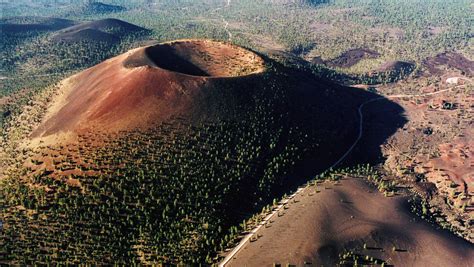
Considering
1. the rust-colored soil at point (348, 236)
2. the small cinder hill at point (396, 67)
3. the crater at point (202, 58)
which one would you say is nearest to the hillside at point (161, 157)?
the crater at point (202, 58)

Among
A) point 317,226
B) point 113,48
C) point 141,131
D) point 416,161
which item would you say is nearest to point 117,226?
point 141,131

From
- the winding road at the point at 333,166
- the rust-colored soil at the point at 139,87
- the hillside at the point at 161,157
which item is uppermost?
the rust-colored soil at the point at 139,87

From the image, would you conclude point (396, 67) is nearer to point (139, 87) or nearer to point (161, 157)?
point (139, 87)

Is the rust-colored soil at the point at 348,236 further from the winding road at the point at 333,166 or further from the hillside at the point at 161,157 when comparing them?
the hillside at the point at 161,157

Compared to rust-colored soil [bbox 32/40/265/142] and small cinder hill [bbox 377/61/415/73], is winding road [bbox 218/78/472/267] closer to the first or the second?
small cinder hill [bbox 377/61/415/73]

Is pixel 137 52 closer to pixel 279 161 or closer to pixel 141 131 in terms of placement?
pixel 141 131
